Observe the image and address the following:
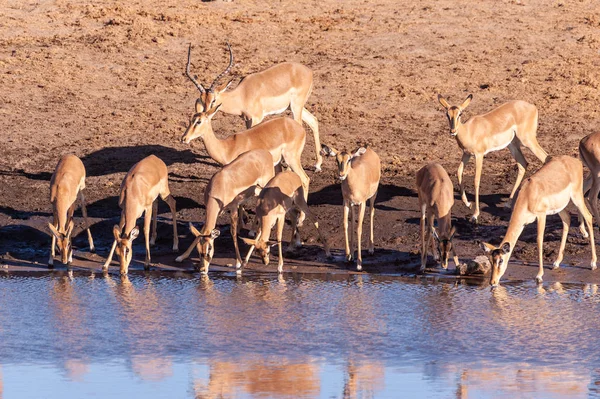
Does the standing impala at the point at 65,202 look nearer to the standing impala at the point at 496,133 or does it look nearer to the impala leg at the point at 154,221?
the impala leg at the point at 154,221

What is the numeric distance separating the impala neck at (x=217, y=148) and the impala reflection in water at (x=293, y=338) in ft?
9.05

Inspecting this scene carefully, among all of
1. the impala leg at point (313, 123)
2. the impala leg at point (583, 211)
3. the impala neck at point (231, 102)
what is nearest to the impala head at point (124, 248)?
the impala neck at point (231, 102)

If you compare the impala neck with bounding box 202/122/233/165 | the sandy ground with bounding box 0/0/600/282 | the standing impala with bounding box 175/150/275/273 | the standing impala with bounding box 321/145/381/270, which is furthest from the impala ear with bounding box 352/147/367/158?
the impala neck with bounding box 202/122/233/165

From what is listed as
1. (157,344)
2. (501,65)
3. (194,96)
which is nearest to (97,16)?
(194,96)

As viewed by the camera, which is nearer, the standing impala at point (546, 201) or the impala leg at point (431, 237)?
the standing impala at point (546, 201)

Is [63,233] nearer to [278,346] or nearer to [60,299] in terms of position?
[60,299]

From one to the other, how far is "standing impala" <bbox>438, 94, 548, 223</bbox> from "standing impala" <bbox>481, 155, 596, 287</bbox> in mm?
1731

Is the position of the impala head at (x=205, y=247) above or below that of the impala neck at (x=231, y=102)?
below

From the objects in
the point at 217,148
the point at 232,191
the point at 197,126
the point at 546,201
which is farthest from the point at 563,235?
the point at 197,126

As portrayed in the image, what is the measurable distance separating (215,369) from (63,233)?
4.91 m

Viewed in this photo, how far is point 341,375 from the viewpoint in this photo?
901 cm

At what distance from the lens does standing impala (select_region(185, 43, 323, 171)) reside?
1714cm

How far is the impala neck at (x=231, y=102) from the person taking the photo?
16958mm

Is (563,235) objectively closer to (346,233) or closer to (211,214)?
(346,233)
